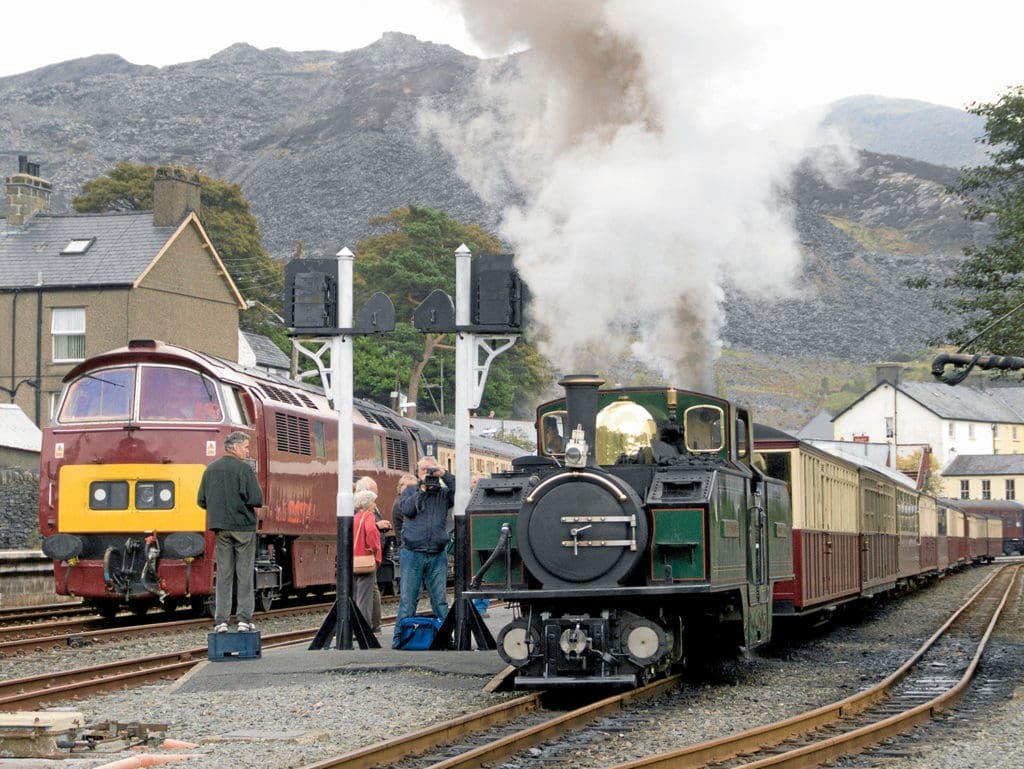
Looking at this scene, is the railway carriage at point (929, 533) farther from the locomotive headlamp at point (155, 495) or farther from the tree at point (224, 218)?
the tree at point (224, 218)

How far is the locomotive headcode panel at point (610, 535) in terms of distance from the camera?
1095 centimetres

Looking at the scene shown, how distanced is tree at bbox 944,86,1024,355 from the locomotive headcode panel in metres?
18.6

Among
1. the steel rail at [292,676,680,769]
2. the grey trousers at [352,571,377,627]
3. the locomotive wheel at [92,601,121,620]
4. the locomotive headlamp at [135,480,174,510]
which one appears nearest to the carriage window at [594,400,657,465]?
the steel rail at [292,676,680,769]

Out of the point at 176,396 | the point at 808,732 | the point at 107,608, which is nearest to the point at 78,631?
the point at 107,608

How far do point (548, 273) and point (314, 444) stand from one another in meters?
4.25

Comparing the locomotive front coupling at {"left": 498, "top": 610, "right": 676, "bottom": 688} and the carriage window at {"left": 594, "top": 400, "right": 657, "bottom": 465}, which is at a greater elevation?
the carriage window at {"left": 594, "top": 400, "right": 657, "bottom": 465}

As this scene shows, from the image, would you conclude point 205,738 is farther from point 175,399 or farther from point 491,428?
point 491,428

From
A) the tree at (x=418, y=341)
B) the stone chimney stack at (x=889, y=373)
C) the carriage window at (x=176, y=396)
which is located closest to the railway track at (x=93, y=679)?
the carriage window at (x=176, y=396)

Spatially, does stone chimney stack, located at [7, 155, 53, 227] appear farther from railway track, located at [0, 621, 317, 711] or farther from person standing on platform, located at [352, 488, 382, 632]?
railway track, located at [0, 621, 317, 711]

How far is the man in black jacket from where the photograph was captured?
12.6 metres

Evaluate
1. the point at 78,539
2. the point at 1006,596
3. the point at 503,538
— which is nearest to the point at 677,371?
the point at 78,539

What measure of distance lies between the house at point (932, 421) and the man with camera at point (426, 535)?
313ft

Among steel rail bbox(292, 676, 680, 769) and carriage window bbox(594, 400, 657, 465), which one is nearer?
steel rail bbox(292, 676, 680, 769)

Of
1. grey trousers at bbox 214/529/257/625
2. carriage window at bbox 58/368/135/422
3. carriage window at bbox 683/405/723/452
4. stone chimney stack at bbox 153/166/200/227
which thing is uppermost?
stone chimney stack at bbox 153/166/200/227
